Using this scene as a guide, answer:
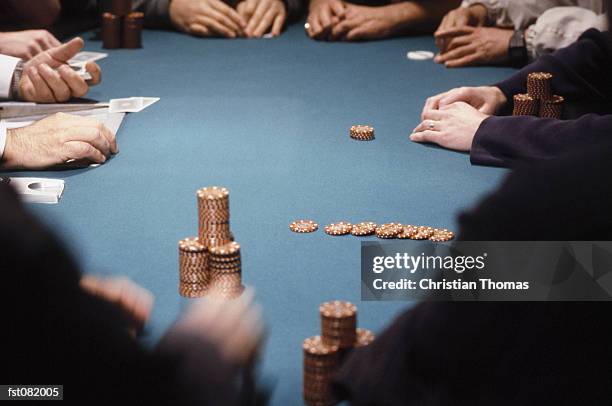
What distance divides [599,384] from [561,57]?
6.29ft

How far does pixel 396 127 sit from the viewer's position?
286 centimetres

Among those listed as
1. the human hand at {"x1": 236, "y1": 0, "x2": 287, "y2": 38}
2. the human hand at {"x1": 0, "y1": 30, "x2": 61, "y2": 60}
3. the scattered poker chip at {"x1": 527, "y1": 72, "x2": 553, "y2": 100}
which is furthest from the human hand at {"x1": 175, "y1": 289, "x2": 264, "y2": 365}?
the human hand at {"x1": 236, "y1": 0, "x2": 287, "y2": 38}

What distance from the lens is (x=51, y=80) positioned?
9.89 feet

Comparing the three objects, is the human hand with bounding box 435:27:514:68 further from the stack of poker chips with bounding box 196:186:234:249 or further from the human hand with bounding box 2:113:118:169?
the stack of poker chips with bounding box 196:186:234:249

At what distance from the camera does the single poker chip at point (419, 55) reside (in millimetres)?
3875

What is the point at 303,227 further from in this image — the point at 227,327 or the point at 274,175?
the point at 227,327

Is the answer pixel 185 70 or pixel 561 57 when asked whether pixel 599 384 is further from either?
pixel 185 70

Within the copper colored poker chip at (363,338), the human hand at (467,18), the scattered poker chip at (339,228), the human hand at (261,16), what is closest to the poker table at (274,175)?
the scattered poker chip at (339,228)

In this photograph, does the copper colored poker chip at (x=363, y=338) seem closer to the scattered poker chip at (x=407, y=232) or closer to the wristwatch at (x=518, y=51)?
the scattered poker chip at (x=407, y=232)

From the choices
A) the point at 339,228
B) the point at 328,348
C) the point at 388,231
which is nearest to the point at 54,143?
the point at 339,228

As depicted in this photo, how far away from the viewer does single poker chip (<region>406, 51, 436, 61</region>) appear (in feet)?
12.7

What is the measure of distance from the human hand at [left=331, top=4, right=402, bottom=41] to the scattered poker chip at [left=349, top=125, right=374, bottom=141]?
61.7 inches

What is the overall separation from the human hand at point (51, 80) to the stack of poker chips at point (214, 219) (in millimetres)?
1481

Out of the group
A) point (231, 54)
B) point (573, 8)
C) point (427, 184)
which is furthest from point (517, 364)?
point (231, 54)
